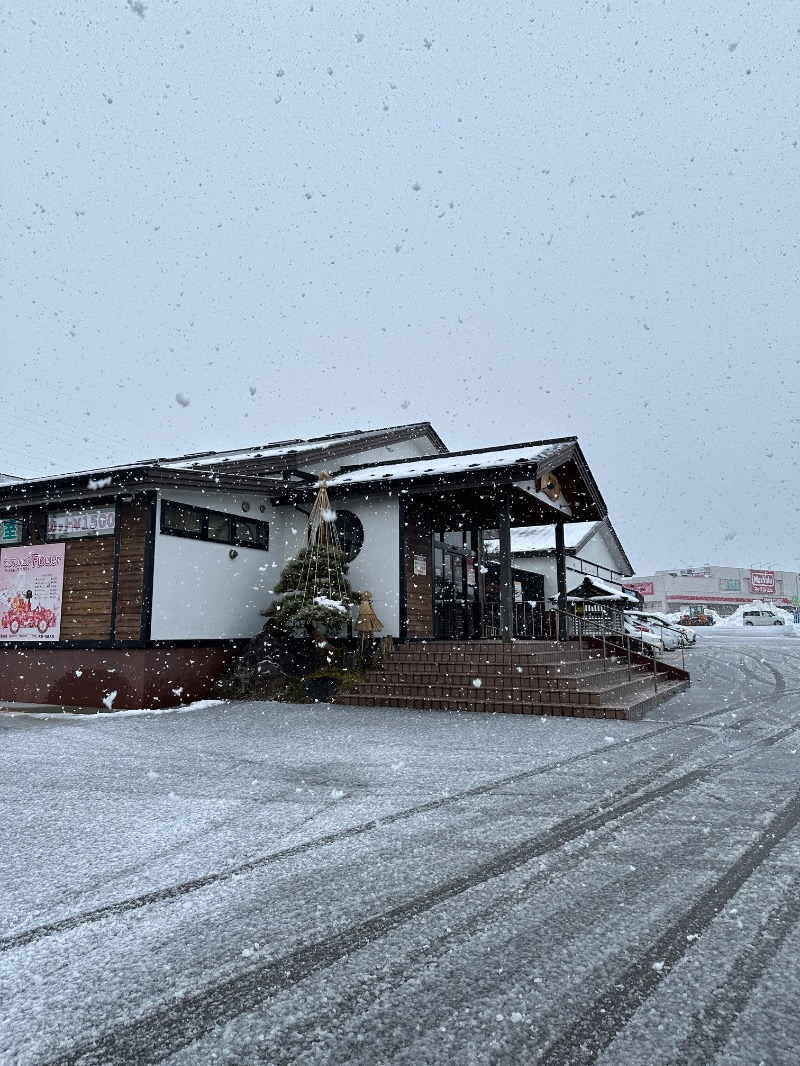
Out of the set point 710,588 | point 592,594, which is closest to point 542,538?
point 592,594

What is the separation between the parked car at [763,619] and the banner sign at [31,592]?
183ft

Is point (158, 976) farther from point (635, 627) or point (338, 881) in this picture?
point (635, 627)

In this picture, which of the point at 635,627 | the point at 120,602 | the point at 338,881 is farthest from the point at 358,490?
the point at 635,627

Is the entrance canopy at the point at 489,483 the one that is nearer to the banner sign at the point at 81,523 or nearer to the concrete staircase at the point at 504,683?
the concrete staircase at the point at 504,683

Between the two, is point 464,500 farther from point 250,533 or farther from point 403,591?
point 250,533

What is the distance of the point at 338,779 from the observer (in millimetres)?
5809

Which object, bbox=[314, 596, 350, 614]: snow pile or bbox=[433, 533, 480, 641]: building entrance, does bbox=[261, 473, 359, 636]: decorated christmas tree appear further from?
bbox=[433, 533, 480, 641]: building entrance

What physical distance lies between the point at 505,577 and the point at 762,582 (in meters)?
89.1

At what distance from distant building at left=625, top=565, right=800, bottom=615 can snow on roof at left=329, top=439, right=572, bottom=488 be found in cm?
6856

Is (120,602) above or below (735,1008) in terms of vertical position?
above

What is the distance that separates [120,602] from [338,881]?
8.82 metres

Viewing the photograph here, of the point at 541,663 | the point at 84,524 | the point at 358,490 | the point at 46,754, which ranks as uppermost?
the point at 358,490

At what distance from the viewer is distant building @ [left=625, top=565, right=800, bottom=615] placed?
81500mm

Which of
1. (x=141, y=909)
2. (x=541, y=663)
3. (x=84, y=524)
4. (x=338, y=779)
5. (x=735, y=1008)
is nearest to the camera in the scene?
(x=735, y=1008)
